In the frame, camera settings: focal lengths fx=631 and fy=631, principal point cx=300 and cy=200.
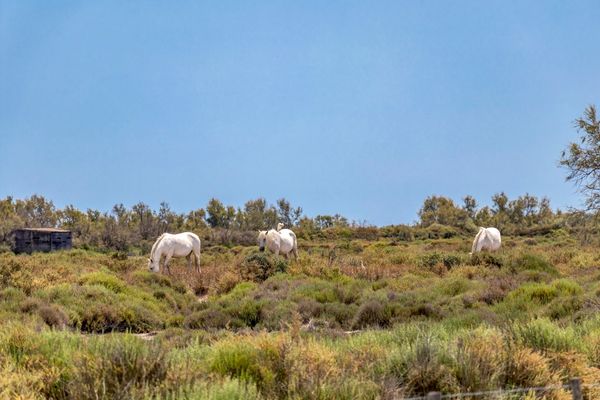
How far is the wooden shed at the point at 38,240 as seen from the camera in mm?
37875

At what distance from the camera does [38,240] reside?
38.2 meters

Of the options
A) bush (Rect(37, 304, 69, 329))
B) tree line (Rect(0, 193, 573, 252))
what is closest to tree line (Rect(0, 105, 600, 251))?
tree line (Rect(0, 193, 573, 252))

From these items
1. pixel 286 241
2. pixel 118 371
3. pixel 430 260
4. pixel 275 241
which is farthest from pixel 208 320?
pixel 286 241

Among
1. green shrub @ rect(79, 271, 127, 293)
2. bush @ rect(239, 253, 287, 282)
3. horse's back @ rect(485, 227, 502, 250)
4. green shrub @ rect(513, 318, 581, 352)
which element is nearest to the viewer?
green shrub @ rect(513, 318, 581, 352)

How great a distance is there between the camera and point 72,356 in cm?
614

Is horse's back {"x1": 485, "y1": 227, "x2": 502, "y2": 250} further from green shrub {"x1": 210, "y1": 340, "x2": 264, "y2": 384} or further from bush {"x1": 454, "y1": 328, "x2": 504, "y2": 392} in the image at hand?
green shrub {"x1": 210, "y1": 340, "x2": 264, "y2": 384}

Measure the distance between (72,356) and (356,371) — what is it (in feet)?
9.27

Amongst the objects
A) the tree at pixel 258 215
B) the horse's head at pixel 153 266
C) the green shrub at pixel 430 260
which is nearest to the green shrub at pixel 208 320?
the horse's head at pixel 153 266


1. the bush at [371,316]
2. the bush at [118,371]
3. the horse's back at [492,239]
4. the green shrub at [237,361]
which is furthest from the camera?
the horse's back at [492,239]

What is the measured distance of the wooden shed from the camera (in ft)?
124

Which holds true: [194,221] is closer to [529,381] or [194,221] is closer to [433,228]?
[433,228]

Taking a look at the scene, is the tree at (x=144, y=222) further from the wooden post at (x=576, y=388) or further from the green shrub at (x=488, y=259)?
the wooden post at (x=576, y=388)

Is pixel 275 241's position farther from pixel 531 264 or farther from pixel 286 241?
pixel 531 264

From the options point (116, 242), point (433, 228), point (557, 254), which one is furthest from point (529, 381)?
point (433, 228)
